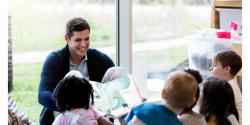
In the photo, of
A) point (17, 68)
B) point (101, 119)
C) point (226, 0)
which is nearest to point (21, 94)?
point (17, 68)

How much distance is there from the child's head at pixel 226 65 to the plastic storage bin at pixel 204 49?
22.7 inches

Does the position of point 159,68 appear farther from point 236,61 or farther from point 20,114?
point 20,114

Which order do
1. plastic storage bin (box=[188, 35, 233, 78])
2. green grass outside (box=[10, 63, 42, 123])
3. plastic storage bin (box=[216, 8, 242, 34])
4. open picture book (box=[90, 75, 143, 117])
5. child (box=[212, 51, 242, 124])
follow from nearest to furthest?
1. open picture book (box=[90, 75, 143, 117])
2. child (box=[212, 51, 242, 124])
3. green grass outside (box=[10, 63, 42, 123])
4. plastic storage bin (box=[188, 35, 233, 78])
5. plastic storage bin (box=[216, 8, 242, 34])

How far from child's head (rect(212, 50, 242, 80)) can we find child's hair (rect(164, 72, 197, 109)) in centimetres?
59

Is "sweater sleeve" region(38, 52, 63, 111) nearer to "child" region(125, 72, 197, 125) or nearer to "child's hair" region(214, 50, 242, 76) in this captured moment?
"child" region(125, 72, 197, 125)

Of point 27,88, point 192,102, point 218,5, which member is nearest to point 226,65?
point 192,102

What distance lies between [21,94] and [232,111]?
1.35 meters

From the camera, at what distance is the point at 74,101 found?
2066mm

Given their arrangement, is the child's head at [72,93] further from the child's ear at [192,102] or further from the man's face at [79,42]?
the child's ear at [192,102]

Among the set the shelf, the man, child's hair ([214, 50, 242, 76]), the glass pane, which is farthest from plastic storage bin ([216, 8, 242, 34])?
the man

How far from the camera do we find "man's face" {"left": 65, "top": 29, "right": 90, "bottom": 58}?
2.45m

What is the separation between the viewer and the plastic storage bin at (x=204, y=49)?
313cm

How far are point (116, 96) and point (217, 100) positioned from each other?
629 millimetres

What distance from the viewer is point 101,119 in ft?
7.18
